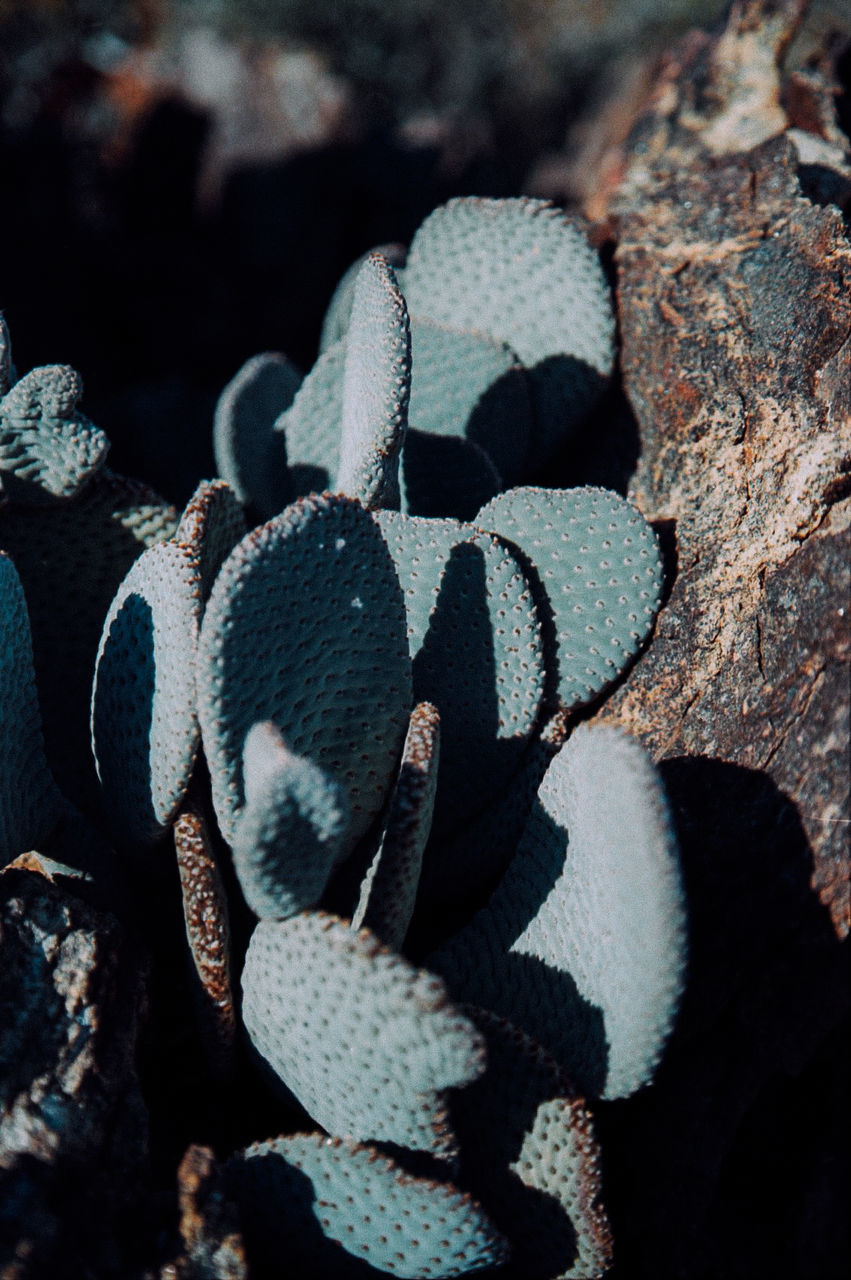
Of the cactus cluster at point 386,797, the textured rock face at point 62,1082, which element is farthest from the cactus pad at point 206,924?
the textured rock face at point 62,1082

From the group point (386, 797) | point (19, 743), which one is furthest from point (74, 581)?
point (386, 797)

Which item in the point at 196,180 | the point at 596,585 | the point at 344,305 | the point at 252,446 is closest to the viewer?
the point at 596,585

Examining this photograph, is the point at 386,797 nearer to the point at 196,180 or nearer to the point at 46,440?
the point at 46,440

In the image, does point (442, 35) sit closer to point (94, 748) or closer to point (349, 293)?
point (349, 293)

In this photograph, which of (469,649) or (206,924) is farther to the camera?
(469,649)

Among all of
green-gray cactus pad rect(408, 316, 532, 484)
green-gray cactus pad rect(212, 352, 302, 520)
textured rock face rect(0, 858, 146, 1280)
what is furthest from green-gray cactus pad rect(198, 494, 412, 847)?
green-gray cactus pad rect(212, 352, 302, 520)

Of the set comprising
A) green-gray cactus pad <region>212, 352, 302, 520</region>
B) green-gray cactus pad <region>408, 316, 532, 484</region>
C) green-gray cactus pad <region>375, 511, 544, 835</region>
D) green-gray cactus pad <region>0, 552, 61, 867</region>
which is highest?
green-gray cactus pad <region>408, 316, 532, 484</region>

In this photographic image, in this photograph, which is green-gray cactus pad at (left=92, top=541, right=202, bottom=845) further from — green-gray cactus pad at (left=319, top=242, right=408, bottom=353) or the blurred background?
the blurred background
